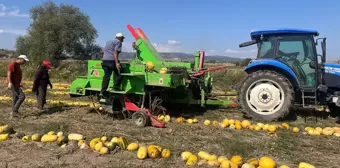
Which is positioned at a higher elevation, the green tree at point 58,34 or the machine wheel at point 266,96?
the green tree at point 58,34

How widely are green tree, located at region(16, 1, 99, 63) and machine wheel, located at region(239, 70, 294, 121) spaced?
3138 cm

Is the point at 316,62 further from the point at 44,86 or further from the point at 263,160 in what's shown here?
the point at 44,86

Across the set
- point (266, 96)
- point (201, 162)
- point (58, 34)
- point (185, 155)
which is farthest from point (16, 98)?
point (58, 34)

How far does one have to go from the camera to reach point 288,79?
9.05 metres

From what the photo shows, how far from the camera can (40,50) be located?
39.9 meters

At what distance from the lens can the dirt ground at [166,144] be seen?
5.57 meters

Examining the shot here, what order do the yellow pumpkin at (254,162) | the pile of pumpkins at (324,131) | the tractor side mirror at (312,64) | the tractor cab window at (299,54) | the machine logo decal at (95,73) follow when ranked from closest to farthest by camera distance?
the yellow pumpkin at (254,162) < the pile of pumpkins at (324,131) < the tractor side mirror at (312,64) < the tractor cab window at (299,54) < the machine logo decal at (95,73)

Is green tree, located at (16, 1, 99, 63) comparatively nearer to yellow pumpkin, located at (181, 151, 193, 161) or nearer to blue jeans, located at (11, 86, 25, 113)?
blue jeans, located at (11, 86, 25, 113)

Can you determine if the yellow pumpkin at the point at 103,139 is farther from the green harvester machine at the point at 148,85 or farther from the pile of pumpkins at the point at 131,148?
the green harvester machine at the point at 148,85

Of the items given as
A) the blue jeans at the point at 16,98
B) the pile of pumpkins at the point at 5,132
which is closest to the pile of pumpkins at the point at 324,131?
the pile of pumpkins at the point at 5,132

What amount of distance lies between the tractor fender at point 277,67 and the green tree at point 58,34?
31.3 metres

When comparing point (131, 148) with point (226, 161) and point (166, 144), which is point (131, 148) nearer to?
point (166, 144)

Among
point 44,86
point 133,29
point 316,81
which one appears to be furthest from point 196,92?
point 44,86

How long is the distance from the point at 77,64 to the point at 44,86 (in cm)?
1677
